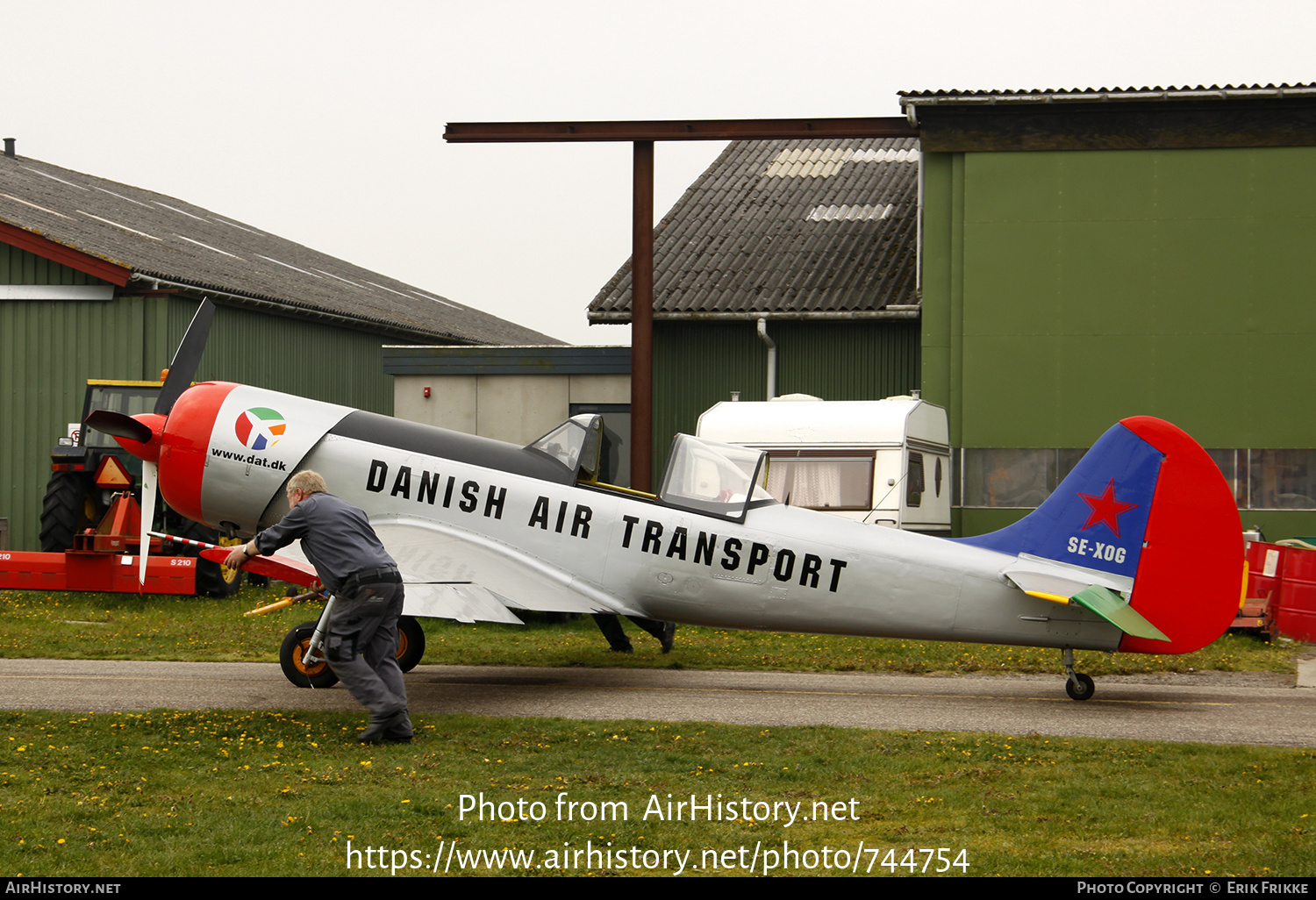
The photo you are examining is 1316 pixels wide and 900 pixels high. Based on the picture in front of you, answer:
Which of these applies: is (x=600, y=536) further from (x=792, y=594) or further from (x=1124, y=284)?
(x=1124, y=284)

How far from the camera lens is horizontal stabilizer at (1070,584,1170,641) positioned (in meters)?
9.55

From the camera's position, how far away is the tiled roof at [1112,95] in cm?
1861

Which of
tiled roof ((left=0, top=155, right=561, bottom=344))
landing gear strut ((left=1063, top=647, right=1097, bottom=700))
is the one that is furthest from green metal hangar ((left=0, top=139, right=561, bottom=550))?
landing gear strut ((left=1063, top=647, right=1097, bottom=700))

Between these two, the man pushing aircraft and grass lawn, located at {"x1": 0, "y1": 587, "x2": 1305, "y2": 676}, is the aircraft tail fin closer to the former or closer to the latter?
grass lawn, located at {"x1": 0, "y1": 587, "x2": 1305, "y2": 676}

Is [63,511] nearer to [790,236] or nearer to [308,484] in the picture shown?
[308,484]

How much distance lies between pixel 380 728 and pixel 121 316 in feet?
54.9

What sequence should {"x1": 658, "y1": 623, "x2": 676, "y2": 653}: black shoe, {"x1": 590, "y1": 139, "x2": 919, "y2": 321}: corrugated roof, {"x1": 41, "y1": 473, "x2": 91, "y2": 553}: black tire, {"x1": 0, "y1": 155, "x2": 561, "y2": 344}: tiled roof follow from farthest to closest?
{"x1": 0, "y1": 155, "x2": 561, "y2": 344}: tiled roof → {"x1": 590, "y1": 139, "x2": 919, "y2": 321}: corrugated roof → {"x1": 41, "y1": 473, "x2": 91, "y2": 553}: black tire → {"x1": 658, "y1": 623, "x2": 676, "y2": 653}: black shoe

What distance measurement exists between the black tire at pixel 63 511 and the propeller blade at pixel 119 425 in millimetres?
6444

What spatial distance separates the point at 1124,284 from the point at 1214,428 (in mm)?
2626

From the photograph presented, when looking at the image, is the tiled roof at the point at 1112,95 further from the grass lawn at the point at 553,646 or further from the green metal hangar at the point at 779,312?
the grass lawn at the point at 553,646

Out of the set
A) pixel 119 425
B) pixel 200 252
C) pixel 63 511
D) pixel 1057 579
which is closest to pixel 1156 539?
pixel 1057 579

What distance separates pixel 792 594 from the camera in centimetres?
1048

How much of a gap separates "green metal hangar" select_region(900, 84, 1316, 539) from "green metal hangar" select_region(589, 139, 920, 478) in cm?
174

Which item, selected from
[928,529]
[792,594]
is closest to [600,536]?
[792,594]
